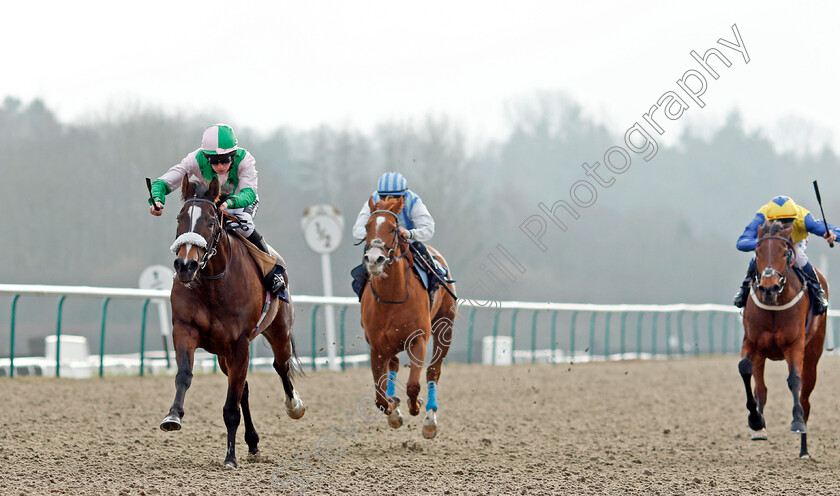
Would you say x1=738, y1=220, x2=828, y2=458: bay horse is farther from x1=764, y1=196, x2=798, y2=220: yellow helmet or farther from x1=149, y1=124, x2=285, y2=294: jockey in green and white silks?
x1=149, y1=124, x2=285, y2=294: jockey in green and white silks

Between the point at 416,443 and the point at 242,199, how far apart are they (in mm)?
2995

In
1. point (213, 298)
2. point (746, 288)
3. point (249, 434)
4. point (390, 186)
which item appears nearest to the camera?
point (213, 298)

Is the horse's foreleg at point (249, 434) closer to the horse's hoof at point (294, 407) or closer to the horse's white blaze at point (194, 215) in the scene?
the horse's hoof at point (294, 407)

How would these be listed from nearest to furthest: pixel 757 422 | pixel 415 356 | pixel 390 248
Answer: pixel 390 248, pixel 415 356, pixel 757 422

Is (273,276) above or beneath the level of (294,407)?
above

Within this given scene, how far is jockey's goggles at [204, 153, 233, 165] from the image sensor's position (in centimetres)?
755

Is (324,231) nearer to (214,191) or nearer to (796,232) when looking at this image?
(796,232)

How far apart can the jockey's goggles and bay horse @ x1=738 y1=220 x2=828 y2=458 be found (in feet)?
14.4

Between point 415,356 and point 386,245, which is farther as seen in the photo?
point 415,356

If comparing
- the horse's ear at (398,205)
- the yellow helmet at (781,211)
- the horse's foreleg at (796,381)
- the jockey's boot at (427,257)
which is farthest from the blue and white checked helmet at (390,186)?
the horse's foreleg at (796,381)

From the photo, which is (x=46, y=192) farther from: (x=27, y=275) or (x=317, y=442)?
(x=317, y=442)

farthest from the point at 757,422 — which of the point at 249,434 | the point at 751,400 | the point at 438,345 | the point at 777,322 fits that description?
the point at 249,434

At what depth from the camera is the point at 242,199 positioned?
742cm

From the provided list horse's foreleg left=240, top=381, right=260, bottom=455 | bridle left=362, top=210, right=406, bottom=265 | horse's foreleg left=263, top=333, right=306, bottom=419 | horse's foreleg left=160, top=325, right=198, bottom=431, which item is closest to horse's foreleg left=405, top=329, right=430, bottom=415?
bridle left=362, top=210, right=406, bottom=265
